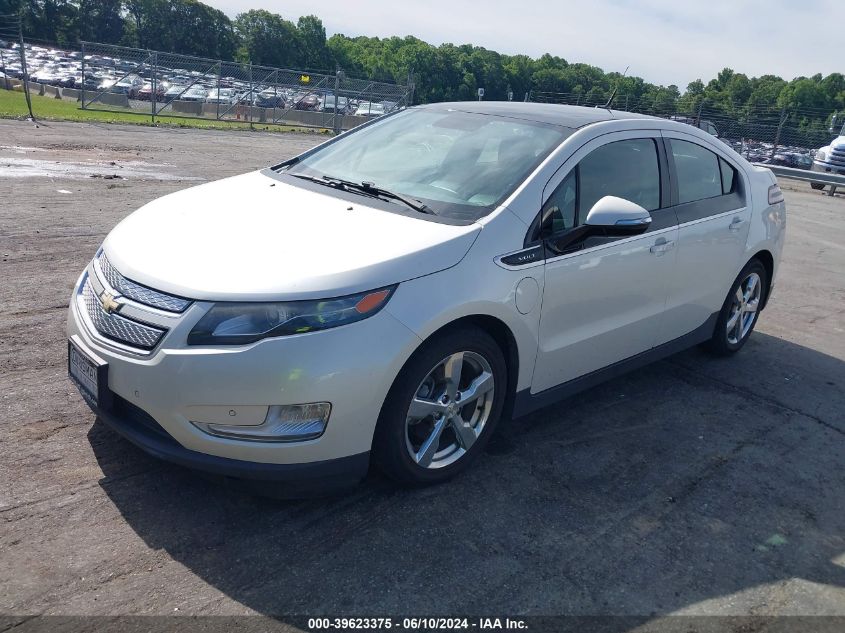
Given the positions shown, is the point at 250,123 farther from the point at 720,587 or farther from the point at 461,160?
the point at 720,587

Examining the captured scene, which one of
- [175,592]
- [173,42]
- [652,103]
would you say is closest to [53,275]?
[175,592]

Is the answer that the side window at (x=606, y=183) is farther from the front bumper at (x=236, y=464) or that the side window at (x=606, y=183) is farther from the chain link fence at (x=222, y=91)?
the chain link fence at (x=222, y=91)

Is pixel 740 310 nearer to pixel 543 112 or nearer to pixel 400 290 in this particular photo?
pixel 543 112

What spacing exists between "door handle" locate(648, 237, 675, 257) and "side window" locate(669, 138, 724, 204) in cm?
38

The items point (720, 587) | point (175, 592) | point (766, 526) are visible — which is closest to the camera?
point (175, 592)

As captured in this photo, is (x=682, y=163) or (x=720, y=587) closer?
(x=720, y=587)

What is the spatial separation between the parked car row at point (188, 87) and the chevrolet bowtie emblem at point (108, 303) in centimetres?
2175

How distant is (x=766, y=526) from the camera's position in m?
3.65

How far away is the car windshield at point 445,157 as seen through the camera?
395 centimetres

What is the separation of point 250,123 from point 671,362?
23.6 m

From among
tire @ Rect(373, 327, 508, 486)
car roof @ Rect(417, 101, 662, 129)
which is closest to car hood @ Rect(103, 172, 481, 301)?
tire @ Rect(373, 327, 508, 486)

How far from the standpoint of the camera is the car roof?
445 centimetres

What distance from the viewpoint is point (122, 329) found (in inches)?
124

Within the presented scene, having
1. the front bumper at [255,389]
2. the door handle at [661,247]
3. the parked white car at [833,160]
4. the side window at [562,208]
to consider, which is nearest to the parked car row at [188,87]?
the parked white car at [833,160]
